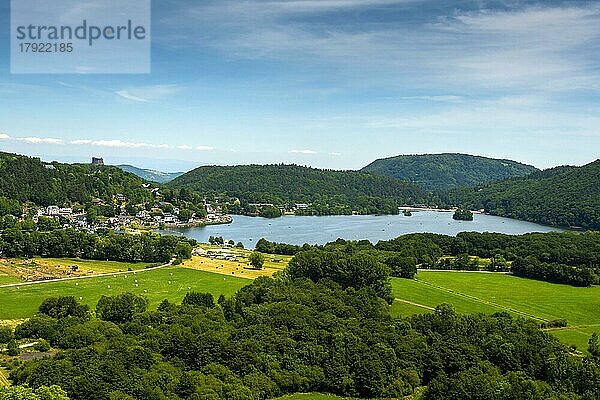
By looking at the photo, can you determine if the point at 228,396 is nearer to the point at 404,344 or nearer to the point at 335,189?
the point at 404,344

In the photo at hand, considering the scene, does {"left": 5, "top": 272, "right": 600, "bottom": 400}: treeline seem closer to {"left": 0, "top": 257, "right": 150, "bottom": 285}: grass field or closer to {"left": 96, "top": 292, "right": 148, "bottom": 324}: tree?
{"left": 96, "top": 292, "right": 148, "bottom": 324}: tree

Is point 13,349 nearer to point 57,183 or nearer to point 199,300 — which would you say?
point 199,300

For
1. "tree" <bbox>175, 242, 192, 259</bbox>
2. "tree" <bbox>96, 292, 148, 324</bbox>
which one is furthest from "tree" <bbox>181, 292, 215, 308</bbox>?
"tree" <bbox>175, 242, 192, 259</bbox>

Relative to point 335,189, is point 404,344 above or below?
below

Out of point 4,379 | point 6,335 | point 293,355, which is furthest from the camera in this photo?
point 6,335

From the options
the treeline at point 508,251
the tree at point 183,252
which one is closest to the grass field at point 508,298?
the treeline at point 508,251

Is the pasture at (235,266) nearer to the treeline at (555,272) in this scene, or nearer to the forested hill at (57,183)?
the treeline at (555,272)

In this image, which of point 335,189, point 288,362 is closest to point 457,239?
point 288,362

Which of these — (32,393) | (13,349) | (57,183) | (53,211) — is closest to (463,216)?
(57,183)
